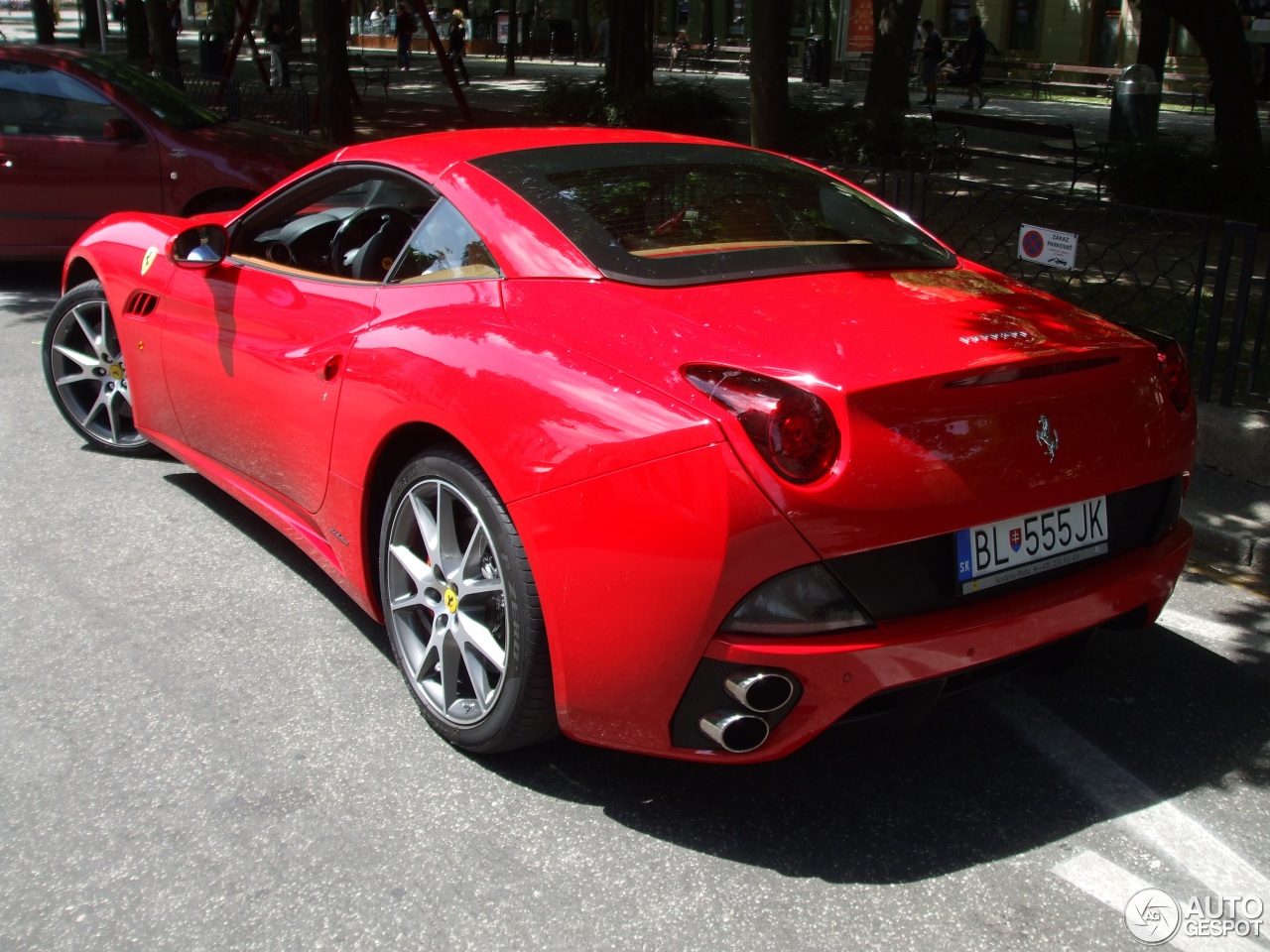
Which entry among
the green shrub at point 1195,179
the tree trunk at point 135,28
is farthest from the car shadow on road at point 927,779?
→ the tree trunk at point 135,28

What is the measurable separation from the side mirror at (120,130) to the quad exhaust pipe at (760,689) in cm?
800

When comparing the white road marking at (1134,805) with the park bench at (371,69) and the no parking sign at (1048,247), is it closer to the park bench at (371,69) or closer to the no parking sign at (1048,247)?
the no parking sign at (1048,247)

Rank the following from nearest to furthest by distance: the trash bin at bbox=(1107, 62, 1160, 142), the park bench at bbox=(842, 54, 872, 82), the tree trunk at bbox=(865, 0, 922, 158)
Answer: the trash bin at bbox=(1107, 62, 1160, 142), the tree trunk at bbox=(865, 0, 922, 158), the park bench at bbox=(842, 54, 872, 82)

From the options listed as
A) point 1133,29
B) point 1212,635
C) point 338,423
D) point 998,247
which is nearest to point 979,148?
point 998,247

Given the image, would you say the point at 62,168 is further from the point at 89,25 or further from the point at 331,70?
the point at 89,25

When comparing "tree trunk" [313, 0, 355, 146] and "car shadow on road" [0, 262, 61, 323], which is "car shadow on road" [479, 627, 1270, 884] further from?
"tree trunk" [313, 0, 355, 146]

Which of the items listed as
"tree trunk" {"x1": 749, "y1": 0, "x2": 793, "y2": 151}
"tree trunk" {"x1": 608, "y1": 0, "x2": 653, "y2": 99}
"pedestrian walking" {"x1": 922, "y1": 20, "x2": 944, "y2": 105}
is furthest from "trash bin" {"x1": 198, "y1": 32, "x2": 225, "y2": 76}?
"tree trunk" {"x1": 749, "y1": 0, "x2": 793, "y2": 151}

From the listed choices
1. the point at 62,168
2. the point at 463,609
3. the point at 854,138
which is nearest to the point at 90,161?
the point at 62,168

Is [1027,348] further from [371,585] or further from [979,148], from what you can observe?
[979,148]

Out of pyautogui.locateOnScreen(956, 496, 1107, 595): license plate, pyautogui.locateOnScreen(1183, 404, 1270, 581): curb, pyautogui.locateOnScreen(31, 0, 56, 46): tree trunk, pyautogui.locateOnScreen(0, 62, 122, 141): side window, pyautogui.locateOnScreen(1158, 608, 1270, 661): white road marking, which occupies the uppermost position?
pyautogui.locateOnScreen(31, 0, 56, 46): tree trunk

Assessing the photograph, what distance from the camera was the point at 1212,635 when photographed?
4195 mm

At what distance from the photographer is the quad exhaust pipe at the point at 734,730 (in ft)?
9.12

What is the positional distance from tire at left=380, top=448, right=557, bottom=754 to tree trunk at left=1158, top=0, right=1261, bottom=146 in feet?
44.6

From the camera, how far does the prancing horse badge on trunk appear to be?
2.95 m
